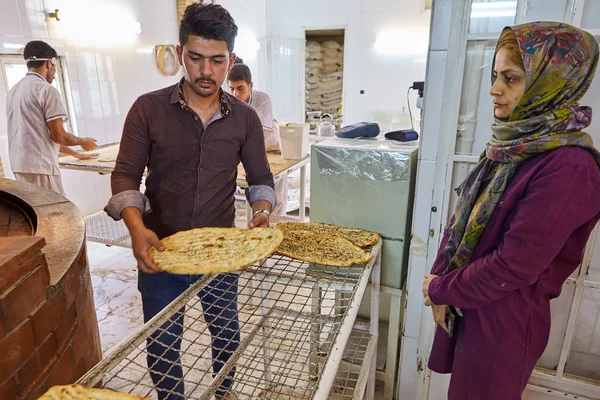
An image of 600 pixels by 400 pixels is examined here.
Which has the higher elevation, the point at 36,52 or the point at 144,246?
the point at 36,52

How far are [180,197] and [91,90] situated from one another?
3.52m

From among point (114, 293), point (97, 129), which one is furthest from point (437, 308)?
point (97, 129)

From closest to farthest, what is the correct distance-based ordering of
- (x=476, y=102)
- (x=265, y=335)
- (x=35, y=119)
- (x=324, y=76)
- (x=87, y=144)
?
1. (x=265, y=335)
2. (x=476, y=102)
3. (x=35, y=119)
4. (x=87, y=144)
5. (x=324, y=76)

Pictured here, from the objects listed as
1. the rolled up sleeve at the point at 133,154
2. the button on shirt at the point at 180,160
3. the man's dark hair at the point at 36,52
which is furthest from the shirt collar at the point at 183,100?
the man's dark hair at the point at 36,52

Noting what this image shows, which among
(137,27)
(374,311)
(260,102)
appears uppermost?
(137,27)

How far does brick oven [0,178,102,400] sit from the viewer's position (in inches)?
32.4

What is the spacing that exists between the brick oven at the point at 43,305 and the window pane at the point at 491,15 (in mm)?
1503

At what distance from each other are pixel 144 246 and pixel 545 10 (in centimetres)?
155

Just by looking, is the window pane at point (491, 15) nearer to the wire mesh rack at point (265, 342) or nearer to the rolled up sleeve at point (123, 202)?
the wire mesh rack at point (265, 342)

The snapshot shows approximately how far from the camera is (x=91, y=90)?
4359mm

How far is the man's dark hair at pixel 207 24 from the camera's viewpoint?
1453 millimetres

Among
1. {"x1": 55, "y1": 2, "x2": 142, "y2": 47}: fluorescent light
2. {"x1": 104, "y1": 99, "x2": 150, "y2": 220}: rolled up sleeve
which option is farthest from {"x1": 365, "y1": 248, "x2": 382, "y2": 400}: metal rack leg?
{"x1": 55, "y1": 2, "x2": 142, "y2": 47}: fluorescent light

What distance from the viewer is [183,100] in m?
1.56

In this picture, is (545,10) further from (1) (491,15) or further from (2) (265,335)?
(2) (265,335)
